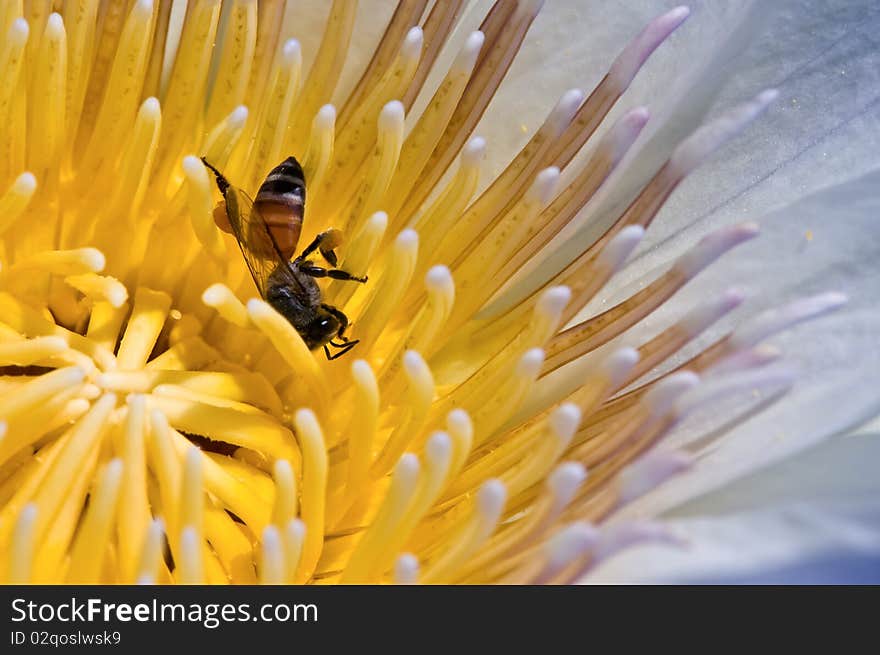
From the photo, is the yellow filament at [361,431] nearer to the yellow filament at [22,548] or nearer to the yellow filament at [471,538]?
the yellow filament at [471,538]

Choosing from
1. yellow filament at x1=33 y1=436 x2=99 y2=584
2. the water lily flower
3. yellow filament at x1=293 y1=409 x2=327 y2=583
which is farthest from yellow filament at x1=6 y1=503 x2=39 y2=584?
yellow filament at x1=293 y1=409 x2=327 y2=583

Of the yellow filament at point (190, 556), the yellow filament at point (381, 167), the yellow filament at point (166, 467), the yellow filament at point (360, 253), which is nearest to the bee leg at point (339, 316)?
the yellow filament at point (360, 253)

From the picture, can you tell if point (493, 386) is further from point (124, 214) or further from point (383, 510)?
point (124, 214)

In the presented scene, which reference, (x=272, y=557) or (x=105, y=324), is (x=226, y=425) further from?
(x=272, y=557)

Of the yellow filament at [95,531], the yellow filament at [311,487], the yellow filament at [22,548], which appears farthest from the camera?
the yellow filament at [311,487]

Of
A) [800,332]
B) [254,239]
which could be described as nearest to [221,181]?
[254,239]

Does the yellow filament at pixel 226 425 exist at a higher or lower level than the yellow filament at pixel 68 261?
lower
